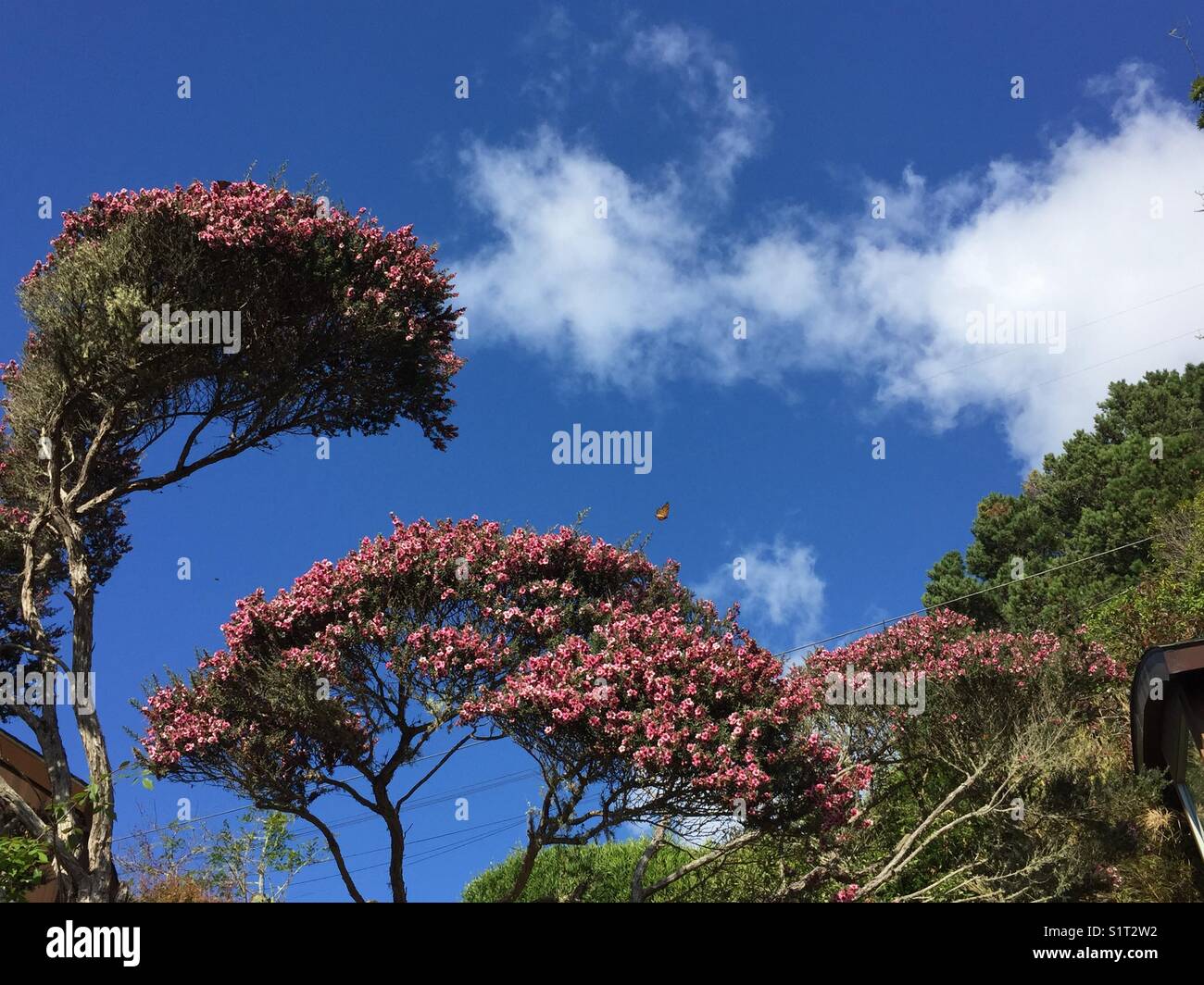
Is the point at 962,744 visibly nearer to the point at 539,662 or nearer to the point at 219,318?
the point at 539,662

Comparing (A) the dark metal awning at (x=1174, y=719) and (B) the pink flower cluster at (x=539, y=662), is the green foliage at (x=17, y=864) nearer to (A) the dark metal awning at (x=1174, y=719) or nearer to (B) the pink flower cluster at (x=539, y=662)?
(B) the pink flower cluster at (x=539, y=662)

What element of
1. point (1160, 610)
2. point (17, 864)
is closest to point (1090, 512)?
point (1160, 610)

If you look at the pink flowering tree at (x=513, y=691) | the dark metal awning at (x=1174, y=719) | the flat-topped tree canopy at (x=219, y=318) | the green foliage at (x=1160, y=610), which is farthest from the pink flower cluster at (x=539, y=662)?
the green foliage at (x=1160, y=610)

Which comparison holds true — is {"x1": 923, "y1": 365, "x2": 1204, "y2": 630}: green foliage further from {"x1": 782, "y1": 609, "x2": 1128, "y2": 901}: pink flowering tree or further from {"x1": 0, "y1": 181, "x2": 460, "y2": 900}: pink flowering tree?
{"x1": 0, "y1": 181, "x2": 460, "y2": 900}: pink flowering tree

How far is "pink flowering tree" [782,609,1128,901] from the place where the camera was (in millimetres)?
17188

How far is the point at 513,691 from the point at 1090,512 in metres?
35.5

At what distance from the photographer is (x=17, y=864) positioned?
8617 mm

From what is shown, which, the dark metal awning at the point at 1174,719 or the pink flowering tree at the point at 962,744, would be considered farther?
the pink flowering tree at the point at 962,744

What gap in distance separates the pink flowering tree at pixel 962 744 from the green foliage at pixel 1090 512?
Answer: 50.5 feet

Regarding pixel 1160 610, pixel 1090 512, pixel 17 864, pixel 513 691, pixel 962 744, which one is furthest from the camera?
pixel 1090 512

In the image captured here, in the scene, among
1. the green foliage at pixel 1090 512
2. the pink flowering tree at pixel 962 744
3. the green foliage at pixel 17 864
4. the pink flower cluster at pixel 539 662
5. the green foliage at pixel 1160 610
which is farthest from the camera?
the green foliage at pixel 1090 512

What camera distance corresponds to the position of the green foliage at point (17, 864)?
8.60 meters
